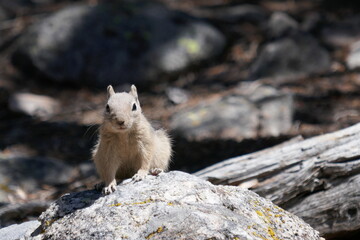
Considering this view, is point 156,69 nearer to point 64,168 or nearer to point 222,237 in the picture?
point 64,168

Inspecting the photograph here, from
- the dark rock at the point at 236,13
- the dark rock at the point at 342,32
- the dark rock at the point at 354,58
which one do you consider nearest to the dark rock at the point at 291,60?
the dark rock at the point at 354,58

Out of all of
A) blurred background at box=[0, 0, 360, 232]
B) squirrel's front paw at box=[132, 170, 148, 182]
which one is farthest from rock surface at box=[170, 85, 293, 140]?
squirrel's front paw at box=[132, 170, 148, 182]

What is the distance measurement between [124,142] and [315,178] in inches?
88.3

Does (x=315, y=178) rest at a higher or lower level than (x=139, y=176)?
lower

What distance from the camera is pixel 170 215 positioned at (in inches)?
161

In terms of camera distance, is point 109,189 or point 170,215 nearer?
point 170,215

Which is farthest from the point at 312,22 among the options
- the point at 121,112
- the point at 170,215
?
the point at 170,215

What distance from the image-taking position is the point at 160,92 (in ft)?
39.1

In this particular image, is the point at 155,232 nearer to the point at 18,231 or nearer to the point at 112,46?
the point at 18,231

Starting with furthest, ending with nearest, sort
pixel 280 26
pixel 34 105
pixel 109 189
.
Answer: pixel 280 26
pixel 34 105
pixel 109 189

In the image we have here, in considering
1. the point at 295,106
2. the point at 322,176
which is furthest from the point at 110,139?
the point at 295,106

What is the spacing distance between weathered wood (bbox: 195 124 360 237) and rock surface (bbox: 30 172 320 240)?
1.40m

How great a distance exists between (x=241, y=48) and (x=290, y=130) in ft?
13.8

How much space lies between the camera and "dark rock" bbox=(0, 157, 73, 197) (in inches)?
335
